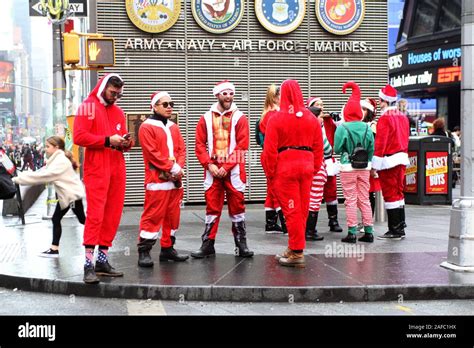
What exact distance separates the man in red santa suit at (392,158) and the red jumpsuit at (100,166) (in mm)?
4078

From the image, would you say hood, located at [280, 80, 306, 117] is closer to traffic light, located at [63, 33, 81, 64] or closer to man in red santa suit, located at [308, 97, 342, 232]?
man in red santa suit, located at [308, 97, 342, 232]

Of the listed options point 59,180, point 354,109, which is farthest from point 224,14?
point 59,180

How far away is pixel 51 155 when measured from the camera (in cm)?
889

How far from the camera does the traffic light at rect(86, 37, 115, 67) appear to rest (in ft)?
40.2

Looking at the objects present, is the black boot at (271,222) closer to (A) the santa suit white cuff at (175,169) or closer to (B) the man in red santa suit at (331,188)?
(B) the man in red santa suit at (331,188)

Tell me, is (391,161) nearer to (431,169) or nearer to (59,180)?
(59,180)

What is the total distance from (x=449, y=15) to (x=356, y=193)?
24.2 m

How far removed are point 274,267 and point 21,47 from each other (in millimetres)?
162499

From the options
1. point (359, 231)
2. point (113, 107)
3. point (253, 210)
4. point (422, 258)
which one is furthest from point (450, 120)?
point (113, 107)

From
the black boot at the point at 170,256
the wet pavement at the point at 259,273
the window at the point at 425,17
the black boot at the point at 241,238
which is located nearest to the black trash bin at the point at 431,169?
the wet pavement at the point at 259,273

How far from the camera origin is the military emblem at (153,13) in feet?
46.4

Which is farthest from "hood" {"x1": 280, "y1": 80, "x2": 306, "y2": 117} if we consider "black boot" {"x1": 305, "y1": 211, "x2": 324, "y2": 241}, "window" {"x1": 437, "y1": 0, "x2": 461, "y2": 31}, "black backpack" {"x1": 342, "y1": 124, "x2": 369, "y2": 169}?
"window" {"x1": 437, "y1": 0, "x2": 461, "y2": 31}

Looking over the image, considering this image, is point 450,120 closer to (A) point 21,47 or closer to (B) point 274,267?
(B) point 274,267
